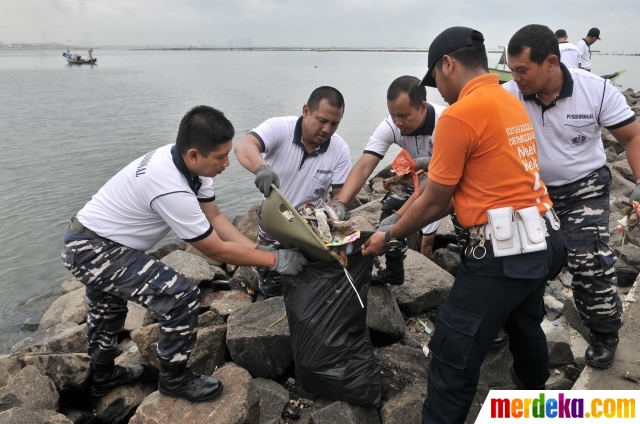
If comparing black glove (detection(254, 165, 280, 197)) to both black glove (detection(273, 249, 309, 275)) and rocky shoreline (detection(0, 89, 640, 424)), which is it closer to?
black glove (detection(273, 249, 309, 275))

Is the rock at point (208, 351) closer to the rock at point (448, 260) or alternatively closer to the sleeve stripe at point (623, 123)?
the rock at point (448, 260)

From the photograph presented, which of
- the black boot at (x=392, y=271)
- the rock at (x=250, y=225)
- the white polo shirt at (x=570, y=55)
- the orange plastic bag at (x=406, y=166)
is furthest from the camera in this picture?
the rock at (x=250, y=225)

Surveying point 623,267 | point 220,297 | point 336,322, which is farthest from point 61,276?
point 623,267

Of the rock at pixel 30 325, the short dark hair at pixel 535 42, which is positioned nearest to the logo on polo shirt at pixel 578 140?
the short dark hair at pixel 535 42

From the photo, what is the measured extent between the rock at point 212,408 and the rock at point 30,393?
0.69 m

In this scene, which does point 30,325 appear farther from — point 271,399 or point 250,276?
point 271,399

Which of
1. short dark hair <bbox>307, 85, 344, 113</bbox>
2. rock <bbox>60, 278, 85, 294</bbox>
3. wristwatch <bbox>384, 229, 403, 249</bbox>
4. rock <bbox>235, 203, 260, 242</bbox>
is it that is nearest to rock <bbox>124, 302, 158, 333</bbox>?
rock <bbox>235, 203, 260, 242</bbox>

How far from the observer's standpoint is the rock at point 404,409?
286 centimetres

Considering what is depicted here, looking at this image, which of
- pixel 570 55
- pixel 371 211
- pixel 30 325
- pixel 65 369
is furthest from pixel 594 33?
pixel 30 325

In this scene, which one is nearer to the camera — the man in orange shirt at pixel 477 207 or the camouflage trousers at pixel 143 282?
the man in orange shirt at pixel 477 207

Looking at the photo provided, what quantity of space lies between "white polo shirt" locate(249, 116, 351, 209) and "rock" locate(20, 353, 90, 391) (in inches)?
77.5

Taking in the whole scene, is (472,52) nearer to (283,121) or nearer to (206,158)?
(206,158)

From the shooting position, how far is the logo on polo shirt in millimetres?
3006

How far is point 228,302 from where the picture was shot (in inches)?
179
